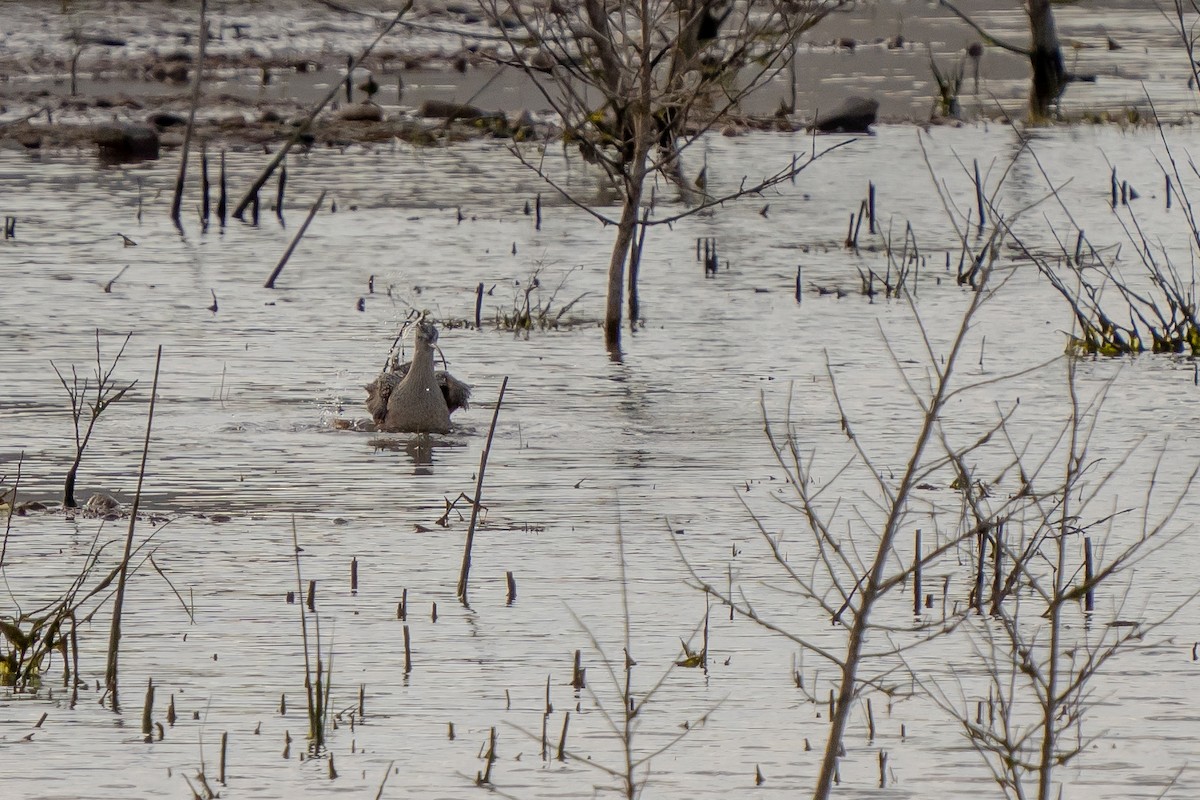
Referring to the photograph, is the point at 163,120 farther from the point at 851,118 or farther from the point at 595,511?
the point at 595,511

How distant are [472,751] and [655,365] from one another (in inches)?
288

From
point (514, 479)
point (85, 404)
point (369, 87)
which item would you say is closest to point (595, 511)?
point (514, 479)

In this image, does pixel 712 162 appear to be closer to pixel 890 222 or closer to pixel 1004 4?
pixel 890 222

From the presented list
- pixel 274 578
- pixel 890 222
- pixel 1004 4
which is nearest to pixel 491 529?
pixel 274 578

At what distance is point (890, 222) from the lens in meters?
18.8

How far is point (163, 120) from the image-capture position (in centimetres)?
2731

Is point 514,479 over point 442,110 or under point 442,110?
under

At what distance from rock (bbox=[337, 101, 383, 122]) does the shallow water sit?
25.7 ft

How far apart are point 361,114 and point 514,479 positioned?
19427 millimetres

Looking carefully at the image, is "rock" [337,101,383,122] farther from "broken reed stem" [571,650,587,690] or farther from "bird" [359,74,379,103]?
"broken reed stem" [571,650,587,690]

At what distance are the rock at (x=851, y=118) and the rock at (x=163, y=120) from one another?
26.2ft

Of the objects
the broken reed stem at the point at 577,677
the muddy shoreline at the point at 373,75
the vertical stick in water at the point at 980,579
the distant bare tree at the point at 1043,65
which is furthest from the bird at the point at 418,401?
the distant bare tree at the point at 1043,65

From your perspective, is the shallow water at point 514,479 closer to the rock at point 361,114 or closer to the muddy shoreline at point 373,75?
the muddy shoreline at point 373,75

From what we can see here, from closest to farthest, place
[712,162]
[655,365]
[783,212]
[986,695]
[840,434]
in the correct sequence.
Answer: [986,695] < [840,434] < [655,365] < [783,212] < [712,162]
